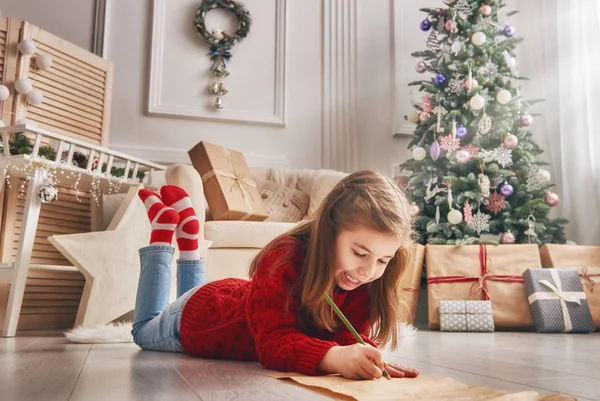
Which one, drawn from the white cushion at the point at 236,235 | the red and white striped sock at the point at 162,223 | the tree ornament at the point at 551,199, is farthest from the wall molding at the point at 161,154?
the red and white striped sock at the point at 162,223

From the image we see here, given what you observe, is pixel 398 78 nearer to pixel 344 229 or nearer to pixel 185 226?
pixel 185 226

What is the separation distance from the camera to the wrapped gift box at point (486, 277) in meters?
2.42

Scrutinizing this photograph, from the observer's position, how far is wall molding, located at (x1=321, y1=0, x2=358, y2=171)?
140 inches

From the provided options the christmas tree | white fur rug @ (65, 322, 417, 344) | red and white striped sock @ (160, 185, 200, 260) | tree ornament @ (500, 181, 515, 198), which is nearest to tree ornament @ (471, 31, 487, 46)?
the christmas tree

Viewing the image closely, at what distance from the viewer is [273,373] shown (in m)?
0.99

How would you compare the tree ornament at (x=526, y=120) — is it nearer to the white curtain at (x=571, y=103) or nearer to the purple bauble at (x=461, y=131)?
the purple bauble at (x=461, y=131)

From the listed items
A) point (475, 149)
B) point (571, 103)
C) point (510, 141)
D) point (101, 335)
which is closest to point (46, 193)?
point (101, 335)

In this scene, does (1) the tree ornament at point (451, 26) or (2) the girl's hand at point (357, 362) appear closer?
(2) the girl's hand at point (357, 362)

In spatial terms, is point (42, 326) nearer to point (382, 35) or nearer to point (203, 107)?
point (203, 107)

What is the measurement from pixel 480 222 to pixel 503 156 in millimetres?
347

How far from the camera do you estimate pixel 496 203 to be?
275 cm

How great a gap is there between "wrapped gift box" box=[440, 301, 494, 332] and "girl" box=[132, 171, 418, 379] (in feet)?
4.04

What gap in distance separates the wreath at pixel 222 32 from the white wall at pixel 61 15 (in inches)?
24.2

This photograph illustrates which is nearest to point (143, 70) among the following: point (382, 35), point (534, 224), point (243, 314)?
point (382, 35)
